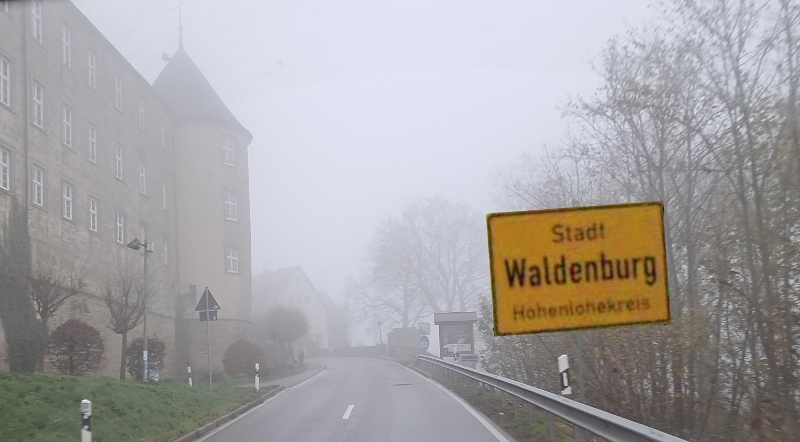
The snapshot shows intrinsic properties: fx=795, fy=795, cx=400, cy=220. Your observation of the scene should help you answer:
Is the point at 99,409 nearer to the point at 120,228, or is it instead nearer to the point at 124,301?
the point at 124,301

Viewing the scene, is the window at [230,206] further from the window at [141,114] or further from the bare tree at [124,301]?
the bare tree at [124,301]

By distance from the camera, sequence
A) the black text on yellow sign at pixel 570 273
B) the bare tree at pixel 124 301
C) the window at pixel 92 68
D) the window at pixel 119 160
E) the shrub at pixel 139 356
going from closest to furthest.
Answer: the black text on yellow sign at pixel 570 273
the bare tree at pixel 124 301
the shrub at pixel 139 356
the window at pixel 92 68
the window at pixel 119 160

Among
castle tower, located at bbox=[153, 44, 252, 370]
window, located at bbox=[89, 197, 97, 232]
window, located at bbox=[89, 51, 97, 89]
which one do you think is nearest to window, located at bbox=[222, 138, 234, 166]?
castle tower, located at bbox=[153, 44, 252, 370]

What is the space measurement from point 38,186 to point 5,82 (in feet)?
12.7

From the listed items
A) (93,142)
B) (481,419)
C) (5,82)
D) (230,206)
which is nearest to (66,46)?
(93,142)

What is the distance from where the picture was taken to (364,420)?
609 inches

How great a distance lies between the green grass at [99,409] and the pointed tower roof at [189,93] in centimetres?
2975

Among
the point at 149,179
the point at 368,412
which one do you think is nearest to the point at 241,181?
the point at 149,179

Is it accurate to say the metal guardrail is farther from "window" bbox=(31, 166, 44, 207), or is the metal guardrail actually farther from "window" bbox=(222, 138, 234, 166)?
"window" bbox=(222, 138, 234, 166)

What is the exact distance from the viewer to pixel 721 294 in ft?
41.9

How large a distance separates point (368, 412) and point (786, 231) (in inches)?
369

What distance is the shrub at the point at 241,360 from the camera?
3762 centimetres

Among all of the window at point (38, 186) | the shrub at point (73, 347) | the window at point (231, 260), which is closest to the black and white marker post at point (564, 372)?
the shrub at point (73, 347)

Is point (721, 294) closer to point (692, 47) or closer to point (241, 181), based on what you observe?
point (692, 47)
